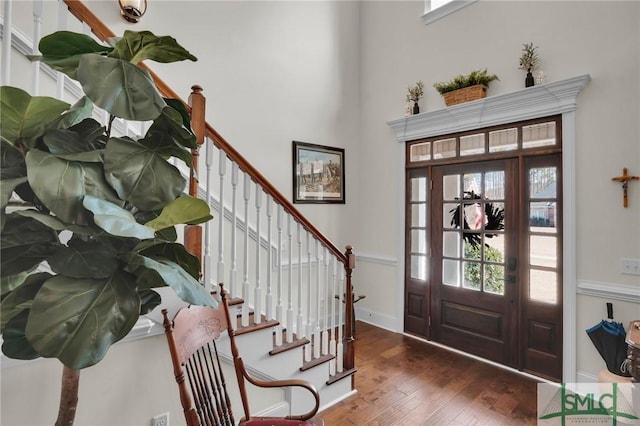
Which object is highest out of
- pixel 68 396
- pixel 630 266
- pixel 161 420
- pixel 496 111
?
pixel 496 111

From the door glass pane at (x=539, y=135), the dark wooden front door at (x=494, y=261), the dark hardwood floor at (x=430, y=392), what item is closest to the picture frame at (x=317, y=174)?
the dark wooden front door at (x=494, y=261)

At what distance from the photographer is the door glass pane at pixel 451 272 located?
3377 mm

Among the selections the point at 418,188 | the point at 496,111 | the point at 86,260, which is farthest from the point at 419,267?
the point at 86,260

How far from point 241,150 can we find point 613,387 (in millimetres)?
3514

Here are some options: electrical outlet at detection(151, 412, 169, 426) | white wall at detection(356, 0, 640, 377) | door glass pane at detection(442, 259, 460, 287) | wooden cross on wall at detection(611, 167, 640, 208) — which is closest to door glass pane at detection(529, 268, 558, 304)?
white wall at detection(356, 0, 640, 377)

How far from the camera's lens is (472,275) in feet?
10.7

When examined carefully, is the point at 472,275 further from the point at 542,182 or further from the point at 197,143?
the point at 197,143

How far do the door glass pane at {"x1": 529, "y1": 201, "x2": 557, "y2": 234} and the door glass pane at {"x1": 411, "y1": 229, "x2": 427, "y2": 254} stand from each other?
108 centimetres

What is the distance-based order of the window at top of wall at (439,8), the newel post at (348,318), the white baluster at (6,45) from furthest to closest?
the window at top of wall at (439,8)
the newel post at (348,318)
the white baluster at (6,45)

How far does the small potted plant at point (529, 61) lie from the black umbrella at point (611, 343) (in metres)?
2.11

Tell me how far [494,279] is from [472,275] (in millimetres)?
215

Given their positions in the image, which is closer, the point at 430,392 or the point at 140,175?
the point at 140,175

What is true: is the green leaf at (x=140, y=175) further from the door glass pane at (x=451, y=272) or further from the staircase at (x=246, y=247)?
the door glass pane at (x=451, y=272)

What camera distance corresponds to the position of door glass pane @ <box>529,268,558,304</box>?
9.08 feet
